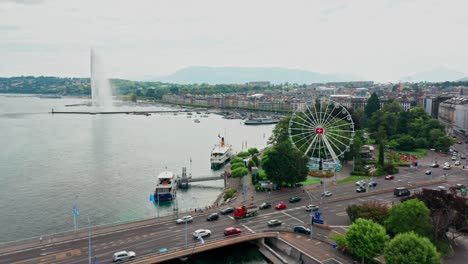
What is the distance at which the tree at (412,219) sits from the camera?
27.3 meters

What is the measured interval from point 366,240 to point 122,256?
15456 mm

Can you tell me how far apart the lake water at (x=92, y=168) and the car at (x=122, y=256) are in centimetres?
1320

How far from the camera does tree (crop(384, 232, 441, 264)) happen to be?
22766 millimetres

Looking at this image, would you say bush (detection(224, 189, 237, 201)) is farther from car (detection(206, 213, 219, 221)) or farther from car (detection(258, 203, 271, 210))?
car (detection(206, 213, 219, 221))

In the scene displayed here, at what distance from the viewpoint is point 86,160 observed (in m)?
66.6

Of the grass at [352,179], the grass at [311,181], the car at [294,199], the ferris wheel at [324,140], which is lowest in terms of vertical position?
the grass at [311,181]

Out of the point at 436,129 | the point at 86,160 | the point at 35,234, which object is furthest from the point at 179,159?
the point at 436,129

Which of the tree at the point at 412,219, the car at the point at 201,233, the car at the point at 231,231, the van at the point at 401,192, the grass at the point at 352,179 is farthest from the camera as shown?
the grass at the point at 352,179

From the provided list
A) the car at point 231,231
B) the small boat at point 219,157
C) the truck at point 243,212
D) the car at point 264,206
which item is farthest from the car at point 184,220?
the small boat at point 219,157

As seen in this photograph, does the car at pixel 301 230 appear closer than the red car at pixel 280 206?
Yes

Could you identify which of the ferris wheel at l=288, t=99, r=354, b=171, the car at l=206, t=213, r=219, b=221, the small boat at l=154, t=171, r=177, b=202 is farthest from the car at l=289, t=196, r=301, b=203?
the small boat at l=154, t=171, r=177, b=202

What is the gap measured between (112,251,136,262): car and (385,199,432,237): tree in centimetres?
1795

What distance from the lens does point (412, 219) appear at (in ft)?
90.0

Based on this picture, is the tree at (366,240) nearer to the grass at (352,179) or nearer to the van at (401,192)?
the van at (401,192)
